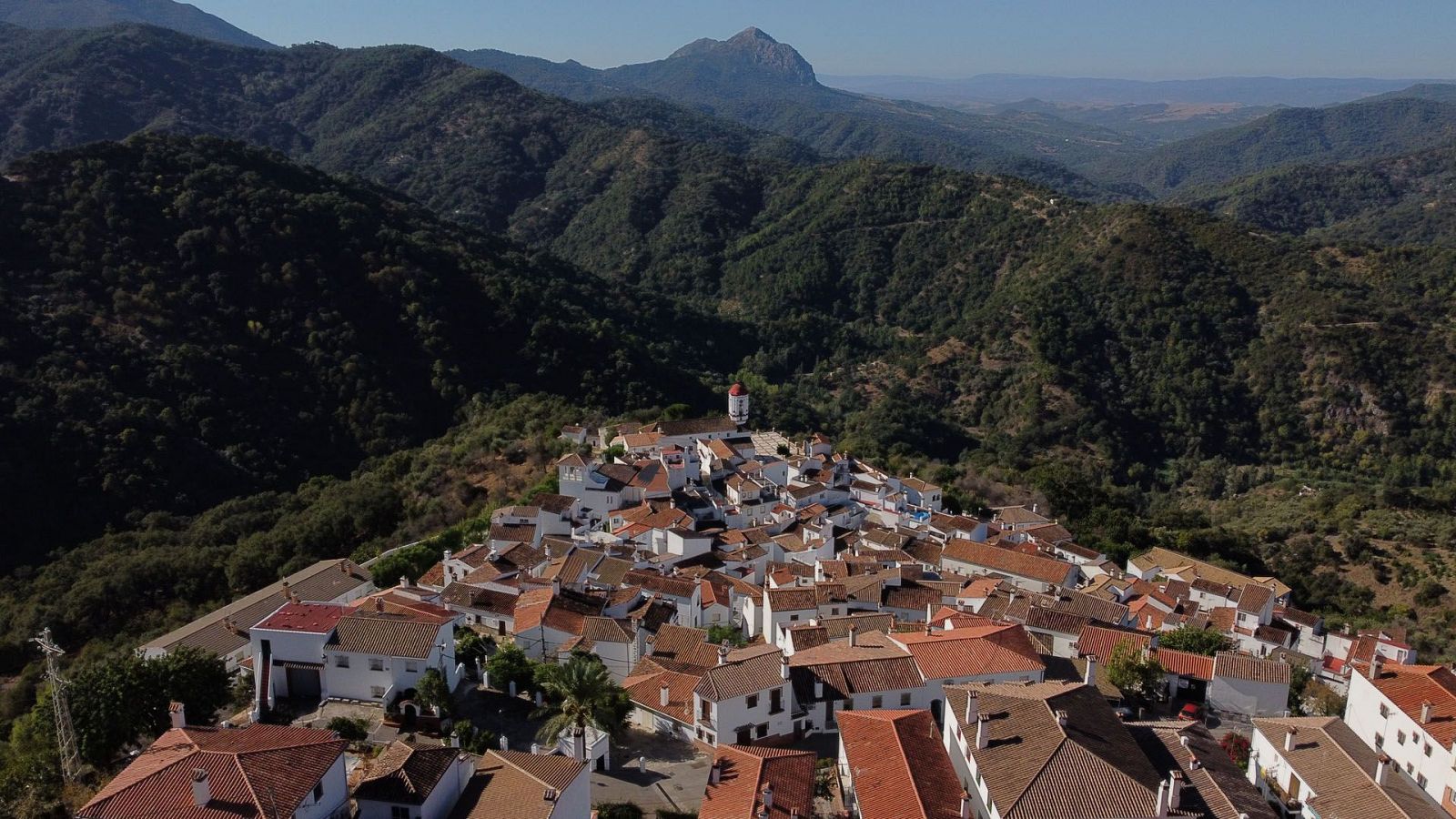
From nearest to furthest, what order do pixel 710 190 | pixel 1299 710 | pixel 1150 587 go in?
pixel 1299 710 → pixel 1150 587 → pixel 710 190

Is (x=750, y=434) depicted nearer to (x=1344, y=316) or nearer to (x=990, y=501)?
(x=990, y=501)

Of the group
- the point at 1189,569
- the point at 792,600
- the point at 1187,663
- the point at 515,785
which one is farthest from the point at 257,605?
the point at 1189,569

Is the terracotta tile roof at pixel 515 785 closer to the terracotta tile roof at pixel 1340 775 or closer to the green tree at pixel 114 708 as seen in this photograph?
the green tree at pixel 114 708

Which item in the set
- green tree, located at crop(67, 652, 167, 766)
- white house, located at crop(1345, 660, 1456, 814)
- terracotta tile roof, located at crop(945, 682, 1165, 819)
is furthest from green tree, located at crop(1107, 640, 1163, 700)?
green tree, located at crop(67, 652, 167, 766)

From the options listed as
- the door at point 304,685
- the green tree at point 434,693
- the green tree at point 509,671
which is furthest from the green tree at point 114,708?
the green tree at point 509,671

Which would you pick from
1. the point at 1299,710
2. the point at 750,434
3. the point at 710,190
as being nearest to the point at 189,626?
the point at 750,434
